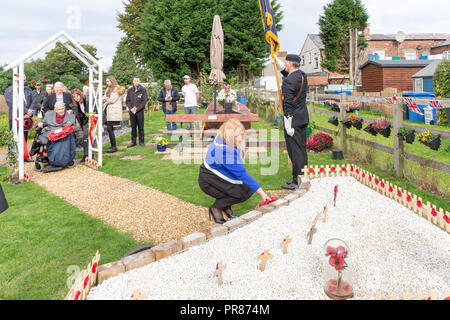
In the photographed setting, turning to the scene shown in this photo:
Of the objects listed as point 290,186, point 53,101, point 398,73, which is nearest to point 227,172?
point 290,186

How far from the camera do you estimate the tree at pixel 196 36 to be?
3006cm

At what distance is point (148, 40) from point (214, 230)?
101 ft

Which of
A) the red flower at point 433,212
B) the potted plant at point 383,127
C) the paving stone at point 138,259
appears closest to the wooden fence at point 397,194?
the red flower at point 433,212

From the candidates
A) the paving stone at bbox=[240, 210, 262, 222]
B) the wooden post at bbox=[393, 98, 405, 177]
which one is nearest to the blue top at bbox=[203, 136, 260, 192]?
the paving stone at bbox=[240, 210, 262, 222]

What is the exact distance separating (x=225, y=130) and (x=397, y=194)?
2.47 m

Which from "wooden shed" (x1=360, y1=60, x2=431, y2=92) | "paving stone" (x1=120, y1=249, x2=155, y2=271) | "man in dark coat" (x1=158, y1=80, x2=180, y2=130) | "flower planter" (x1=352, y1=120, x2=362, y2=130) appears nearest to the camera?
"paving stone" (x1=120, y1=249, x2=155, y2=271)

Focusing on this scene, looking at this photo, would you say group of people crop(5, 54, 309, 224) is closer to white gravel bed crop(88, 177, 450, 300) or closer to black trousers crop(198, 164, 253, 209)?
black trousers crop(198, 164, 253, 209)

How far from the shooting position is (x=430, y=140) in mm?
5613

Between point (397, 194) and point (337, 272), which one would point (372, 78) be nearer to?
point (397, 194)

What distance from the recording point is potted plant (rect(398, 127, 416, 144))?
20.0 feet

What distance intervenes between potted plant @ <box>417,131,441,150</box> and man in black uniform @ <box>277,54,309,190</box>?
1.82 m
